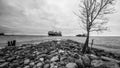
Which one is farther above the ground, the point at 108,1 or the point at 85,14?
the point at 108,1

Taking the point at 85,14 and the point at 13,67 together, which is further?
the point at 85,14

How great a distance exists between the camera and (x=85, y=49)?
20.6 ft

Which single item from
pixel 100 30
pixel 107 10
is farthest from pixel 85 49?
pixel 107 10

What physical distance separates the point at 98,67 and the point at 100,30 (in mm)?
4136

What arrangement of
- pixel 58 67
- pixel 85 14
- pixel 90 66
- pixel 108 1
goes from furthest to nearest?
pixel 85 14 → pixel 108 1 → pixel 90 66 → pixel 58 67

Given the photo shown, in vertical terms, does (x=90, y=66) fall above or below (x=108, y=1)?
below

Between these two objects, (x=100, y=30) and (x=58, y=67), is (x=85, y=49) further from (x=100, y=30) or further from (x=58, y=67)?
(x=58, y=67)

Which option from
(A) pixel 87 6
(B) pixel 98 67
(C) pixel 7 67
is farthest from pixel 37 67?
(A) pixel 87 6

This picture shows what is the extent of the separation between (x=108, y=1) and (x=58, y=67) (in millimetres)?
7577

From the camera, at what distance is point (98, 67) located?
3352 millimetres

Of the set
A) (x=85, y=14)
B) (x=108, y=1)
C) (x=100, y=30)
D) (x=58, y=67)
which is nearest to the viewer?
(x=58, y=67)

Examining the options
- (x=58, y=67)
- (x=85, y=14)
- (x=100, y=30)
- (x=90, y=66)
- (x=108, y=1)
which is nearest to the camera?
(x=58, y=67)

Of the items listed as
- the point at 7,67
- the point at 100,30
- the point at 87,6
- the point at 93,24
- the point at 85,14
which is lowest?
the point at 7,67

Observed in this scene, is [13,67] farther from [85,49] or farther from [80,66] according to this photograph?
[85,49]
